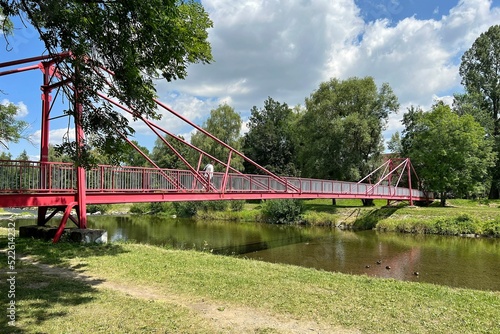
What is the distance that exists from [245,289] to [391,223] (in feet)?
76.9

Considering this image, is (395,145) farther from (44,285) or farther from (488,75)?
(44,285)

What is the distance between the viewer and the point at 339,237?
2392 cm

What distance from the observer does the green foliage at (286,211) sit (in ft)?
109

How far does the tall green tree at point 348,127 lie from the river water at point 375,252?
33.7 ft

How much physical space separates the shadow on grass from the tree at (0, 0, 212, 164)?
2999mm

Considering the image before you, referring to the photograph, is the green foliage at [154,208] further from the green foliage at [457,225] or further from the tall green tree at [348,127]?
the green foliage at [457,225]

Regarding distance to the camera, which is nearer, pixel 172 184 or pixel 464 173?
pixel 172 184

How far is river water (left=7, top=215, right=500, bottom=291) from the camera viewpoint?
13102 mm

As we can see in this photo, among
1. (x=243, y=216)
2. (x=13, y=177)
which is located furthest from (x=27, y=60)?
(x=243, y=216)

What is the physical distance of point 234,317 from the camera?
5.30 metres

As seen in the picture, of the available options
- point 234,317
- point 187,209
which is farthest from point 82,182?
point 187,209

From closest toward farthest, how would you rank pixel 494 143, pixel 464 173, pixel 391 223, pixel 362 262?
pixel 362 262, pixel 391 223, pixel 464 173, pixel 494 143

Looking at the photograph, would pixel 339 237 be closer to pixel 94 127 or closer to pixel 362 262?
pixel 362 262

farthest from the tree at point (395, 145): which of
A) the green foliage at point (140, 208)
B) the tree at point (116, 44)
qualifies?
the tree at point (116, 44)
